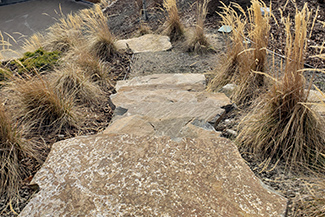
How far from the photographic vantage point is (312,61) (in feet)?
13.2

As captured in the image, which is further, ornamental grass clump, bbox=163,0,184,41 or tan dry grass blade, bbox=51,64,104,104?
ornamental grass clump, bbox=163,0,184,41

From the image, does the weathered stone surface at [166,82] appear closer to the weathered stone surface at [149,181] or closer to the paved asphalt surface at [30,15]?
the weathered stone surface at [149,181]

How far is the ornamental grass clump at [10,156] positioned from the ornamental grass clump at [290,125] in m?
1.69

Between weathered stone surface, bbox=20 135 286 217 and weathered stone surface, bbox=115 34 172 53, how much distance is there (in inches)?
109

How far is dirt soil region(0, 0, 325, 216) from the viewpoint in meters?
2.05

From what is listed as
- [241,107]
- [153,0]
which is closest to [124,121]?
[241,107]

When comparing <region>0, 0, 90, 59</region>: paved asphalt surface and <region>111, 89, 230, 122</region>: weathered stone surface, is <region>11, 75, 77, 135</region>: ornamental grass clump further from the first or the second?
<region>0, 0, 90, 59</region>: paved asphalt surface

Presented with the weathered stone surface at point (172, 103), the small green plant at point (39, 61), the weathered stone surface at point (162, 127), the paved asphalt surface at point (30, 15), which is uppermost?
the small green plant at point (39, 61)

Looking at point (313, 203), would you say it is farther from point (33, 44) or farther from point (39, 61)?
point (33, 44)

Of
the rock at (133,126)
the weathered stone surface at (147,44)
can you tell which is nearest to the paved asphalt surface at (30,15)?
the weathered stone surface at (147,44)

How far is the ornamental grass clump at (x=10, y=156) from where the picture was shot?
2156 mm

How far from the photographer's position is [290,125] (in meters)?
2.27

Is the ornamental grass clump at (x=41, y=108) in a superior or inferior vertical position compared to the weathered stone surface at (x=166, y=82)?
superior

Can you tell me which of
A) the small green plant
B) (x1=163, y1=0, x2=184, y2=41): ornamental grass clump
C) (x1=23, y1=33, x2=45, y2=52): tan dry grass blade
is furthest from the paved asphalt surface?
(x1=163, y1=0, x2=184, y2=41): ornamental grass clump
